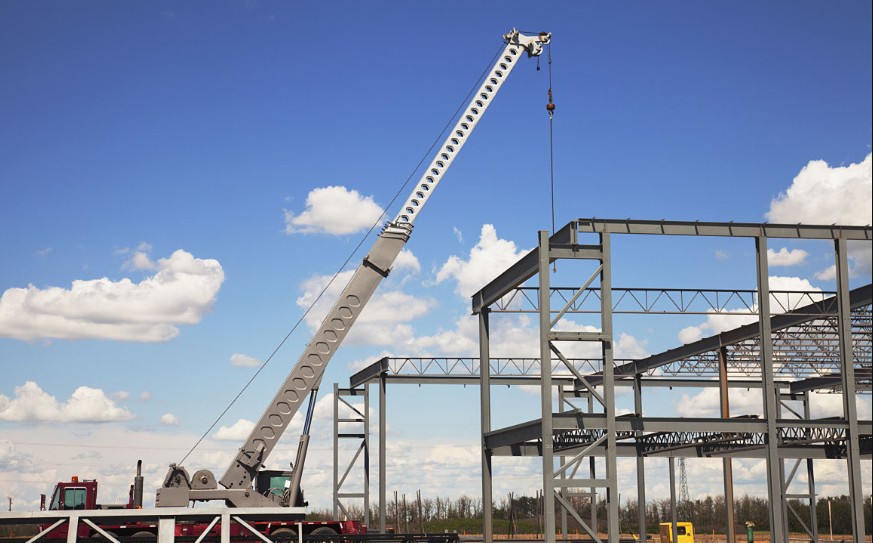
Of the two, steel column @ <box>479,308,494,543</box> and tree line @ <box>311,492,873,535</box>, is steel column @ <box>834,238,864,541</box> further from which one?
tree line @ <box>311,492,873,535</box>

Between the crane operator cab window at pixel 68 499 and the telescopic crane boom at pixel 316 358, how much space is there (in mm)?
5012

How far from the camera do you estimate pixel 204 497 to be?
33.3m

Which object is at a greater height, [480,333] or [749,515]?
[480,333]

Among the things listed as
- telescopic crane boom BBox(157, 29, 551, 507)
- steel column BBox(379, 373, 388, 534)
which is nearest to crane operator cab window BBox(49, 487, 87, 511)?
telescopic crane boom BBox(157, 29, 551, 507)

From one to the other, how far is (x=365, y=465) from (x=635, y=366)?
15720 millimetres

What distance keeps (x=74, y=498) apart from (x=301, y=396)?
9012mm

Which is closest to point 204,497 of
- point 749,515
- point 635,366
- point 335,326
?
point 335,326

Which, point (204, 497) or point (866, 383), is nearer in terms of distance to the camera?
point (204, 497)

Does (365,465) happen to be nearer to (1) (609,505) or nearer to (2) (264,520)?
(2) (264,520)

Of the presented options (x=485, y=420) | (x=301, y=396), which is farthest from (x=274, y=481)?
(x=485, y=420)

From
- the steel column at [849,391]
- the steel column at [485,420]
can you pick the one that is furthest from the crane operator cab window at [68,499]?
the steel column at [849,391]

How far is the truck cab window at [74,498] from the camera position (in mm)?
35844

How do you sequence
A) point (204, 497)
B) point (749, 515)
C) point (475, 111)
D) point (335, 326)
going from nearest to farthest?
point (204, 497)
point (335, 326)
point (475, 111)
point (749, 515)

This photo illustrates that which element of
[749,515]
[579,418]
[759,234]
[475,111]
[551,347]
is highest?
[475,111]
